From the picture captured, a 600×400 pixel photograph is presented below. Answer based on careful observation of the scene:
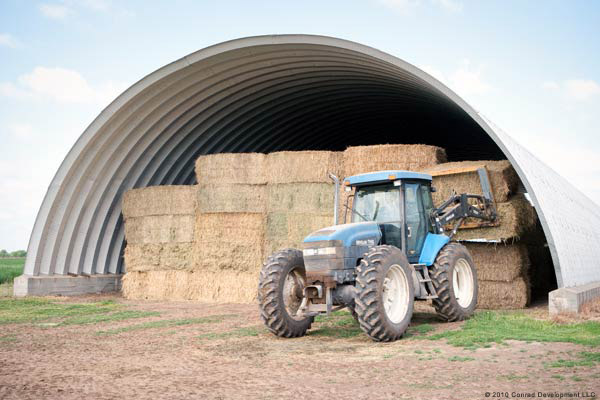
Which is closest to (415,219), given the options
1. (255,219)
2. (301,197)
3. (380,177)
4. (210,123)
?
(380,177)

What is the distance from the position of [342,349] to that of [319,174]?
5.80 metres

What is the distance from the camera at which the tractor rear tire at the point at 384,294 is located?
7.30 metres

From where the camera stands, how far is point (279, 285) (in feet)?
26.4

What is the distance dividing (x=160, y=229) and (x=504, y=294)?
297 inches

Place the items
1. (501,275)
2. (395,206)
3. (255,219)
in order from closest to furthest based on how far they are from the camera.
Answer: (395,206), (501,275), (255,219)

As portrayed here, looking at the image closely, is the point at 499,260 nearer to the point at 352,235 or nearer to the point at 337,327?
the point at 337,327

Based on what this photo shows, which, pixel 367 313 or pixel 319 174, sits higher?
pixel 319 174

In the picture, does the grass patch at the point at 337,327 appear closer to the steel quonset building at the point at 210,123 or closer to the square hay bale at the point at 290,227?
the square hay bale at the point at 290,227

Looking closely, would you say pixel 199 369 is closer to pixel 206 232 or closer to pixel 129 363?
pixel 129 363

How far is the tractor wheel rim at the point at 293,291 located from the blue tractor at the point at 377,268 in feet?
0.04

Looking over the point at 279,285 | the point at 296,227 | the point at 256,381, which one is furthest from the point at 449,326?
the point at 296,227

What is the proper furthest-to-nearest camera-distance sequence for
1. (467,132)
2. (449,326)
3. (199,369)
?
(467,132), (449,326), (199,369)

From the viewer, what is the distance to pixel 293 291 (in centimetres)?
845

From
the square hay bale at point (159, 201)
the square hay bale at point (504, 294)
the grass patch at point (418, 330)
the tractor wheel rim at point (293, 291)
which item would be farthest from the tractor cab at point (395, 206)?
the square hay bale at point (159, 201)
